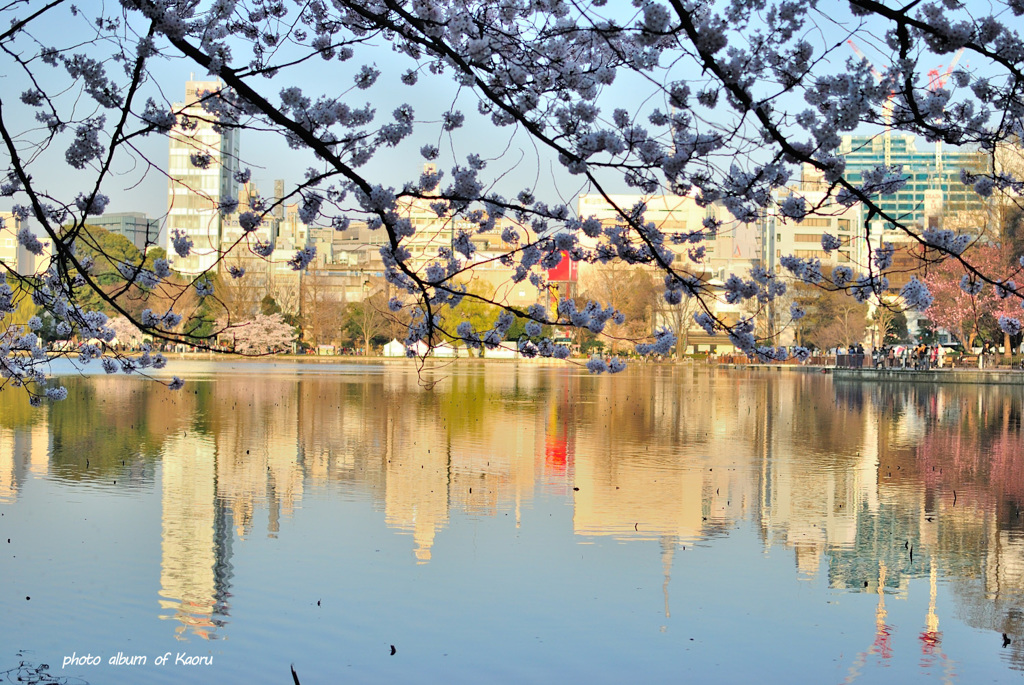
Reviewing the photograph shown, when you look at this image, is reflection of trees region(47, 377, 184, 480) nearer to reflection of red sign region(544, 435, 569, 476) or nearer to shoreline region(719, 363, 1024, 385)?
reflection of red sign region(544, 435, 569, 476)

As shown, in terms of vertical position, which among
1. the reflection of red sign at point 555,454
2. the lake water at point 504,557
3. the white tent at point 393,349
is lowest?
the lake water at point 504,557

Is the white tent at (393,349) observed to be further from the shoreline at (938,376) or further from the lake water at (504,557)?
the lake water at (504,557)

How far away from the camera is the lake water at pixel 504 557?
676 cm

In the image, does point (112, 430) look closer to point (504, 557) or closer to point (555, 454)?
point (555, 454)

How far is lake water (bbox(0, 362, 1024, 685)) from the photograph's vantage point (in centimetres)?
676

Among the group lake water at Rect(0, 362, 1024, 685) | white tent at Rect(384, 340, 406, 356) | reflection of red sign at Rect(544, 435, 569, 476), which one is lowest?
lake water at Rect(0, 362, 1024, 685)

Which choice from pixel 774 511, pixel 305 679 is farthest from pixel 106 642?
pixel 774 511

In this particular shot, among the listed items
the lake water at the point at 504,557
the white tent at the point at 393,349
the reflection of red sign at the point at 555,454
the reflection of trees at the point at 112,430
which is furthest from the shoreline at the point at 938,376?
the white tent at the point at 393,349

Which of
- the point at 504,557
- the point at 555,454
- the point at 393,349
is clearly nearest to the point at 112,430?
the point at 555,454

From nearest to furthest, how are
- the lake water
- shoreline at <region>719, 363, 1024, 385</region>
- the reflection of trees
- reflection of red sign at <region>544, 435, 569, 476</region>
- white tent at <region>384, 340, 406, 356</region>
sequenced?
the lake water
the reflection of trees
reflection of red sign at <region>544, 435, 569, 476</region>
shoreline at <region>719, 363, 1024, 385</region>
white tent at <region>384, 340, 406, 356</region>

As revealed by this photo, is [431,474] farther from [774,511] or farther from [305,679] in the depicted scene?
[305,679]

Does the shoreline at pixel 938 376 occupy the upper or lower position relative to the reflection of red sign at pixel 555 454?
upper

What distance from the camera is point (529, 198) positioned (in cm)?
698

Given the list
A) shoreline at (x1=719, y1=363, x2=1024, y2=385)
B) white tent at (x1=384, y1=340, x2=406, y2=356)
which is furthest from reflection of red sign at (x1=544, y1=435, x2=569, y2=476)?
white tent at (x1=384, y1=340, x2=406, y2=356)
